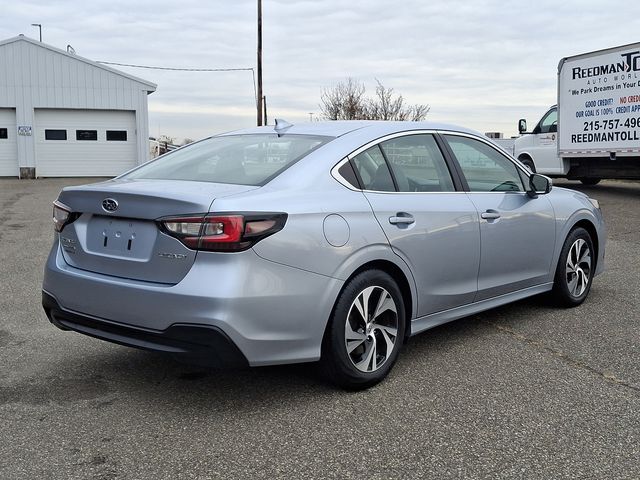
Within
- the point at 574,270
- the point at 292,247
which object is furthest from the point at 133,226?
the point at 574,270

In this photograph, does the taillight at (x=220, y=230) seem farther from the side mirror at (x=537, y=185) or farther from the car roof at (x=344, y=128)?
the side mirror at (x=537, y=185)

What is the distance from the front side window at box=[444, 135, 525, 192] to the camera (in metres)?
4.75

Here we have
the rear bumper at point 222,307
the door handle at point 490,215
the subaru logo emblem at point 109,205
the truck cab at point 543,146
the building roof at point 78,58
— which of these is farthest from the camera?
the building roof at point 78,58

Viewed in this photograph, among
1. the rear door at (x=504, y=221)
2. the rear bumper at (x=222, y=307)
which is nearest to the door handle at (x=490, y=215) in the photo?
the rear door at (x=504, y=221)

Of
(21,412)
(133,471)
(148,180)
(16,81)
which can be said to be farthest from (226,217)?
(16,81)

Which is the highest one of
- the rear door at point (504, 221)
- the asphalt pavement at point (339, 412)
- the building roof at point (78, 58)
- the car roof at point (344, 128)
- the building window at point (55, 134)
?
the building roof at point (78, 58)

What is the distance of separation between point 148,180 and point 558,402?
2610 mm

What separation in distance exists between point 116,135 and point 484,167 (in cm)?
2420

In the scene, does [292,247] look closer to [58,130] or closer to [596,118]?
[596,118]

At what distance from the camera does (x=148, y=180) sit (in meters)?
3.87

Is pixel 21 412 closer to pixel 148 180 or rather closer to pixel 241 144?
pixel 148 180

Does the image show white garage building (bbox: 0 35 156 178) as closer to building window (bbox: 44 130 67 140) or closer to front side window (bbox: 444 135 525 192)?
building window (bbox: 44 130 67 140)

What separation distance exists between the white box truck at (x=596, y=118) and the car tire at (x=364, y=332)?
12.5 m

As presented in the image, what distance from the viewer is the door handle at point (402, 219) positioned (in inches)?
155
